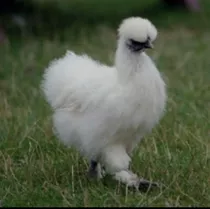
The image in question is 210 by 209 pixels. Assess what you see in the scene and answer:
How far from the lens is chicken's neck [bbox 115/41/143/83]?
13.5 ft

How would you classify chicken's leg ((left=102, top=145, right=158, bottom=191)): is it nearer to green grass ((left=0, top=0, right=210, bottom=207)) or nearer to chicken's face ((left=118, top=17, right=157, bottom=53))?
green grass ((left=0, top=0, right=210, bottom=207))

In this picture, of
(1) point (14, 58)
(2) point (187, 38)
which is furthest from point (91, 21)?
(1) point (14, 58)

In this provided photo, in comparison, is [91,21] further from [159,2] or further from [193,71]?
[193,71]

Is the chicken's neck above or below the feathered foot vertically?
above

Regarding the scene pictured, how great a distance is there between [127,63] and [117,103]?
0.88ft

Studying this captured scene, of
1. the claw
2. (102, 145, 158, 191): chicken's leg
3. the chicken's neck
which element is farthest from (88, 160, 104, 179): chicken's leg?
the chicken's neck

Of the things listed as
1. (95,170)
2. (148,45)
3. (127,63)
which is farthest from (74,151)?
(148,45)

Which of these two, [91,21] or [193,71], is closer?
[193,71]

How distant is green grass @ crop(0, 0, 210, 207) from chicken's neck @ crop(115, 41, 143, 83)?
2.09 ft

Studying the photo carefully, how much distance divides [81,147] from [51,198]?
33 cm

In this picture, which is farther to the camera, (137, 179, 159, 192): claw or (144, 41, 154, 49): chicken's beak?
(137, 179, 159, 192): claw

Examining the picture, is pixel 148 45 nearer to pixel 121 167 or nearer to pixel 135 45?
pixel 135 45

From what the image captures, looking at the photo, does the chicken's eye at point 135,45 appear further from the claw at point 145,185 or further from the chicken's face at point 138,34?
the claw at point 145,185

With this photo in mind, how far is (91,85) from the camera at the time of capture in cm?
414
